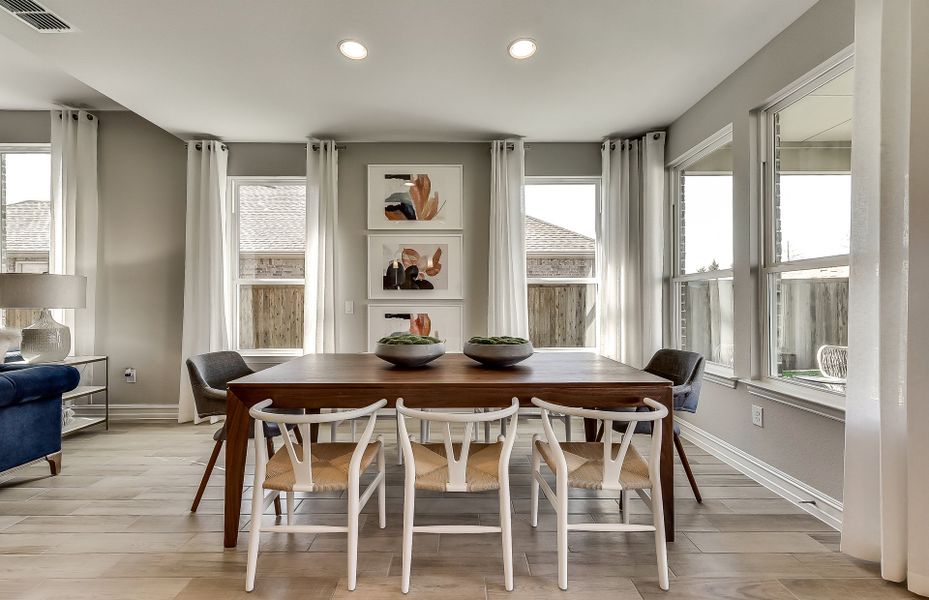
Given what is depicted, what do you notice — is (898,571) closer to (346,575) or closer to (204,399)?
(346,575)

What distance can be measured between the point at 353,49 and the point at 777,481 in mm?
3510

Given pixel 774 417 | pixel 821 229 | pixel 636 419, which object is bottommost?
pixel 774 417

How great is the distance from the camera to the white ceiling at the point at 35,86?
11.1 feet

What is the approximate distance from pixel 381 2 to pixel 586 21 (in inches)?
43.1

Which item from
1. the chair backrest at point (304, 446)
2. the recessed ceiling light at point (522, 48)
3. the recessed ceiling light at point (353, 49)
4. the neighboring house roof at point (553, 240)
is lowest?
the chair backrest at point (304, 446)

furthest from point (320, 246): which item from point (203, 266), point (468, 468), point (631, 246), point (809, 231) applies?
point (809, 231)

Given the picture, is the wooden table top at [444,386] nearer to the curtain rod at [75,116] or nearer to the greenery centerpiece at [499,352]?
the greenery centerpiece at [499,352]

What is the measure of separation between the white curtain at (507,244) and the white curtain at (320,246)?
145cm

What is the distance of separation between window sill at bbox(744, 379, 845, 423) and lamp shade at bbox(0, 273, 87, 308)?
16.1 feet

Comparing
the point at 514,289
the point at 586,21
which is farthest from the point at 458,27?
the point at 514,289

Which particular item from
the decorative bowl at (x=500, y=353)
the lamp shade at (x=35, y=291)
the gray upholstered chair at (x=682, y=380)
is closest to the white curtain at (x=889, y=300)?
the gray upholstered chair at (x=682, y=380)

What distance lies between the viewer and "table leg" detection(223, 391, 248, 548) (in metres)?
1.99

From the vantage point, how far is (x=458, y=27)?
2621 mm

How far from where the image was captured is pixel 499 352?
235 centimetres
